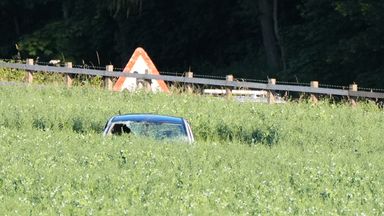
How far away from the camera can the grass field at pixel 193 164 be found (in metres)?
13.6

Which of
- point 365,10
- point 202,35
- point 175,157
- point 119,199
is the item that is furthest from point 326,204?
point 202,35

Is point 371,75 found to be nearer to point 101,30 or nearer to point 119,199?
point 101,30

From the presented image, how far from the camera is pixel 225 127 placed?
24906mm

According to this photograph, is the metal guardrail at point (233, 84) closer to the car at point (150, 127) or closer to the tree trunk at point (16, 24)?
the car at point (150, 127)

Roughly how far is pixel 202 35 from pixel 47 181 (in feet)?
160

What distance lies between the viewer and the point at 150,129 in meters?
20.8

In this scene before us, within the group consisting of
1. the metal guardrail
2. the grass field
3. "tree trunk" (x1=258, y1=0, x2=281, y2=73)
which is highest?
"tree trunk" (x1=258, y1=0, x2=281, y2=73)

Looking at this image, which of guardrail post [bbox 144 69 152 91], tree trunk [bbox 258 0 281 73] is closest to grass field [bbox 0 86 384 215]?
guardrail post [bbox 144 69 152 91]

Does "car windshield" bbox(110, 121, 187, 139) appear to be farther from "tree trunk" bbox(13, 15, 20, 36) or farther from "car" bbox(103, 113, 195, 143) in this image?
"tree trunk" bbox(13, 15, 20, 36)

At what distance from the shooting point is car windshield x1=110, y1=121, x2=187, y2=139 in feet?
67.6

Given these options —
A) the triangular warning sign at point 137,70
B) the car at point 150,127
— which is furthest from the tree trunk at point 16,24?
the car at point 150,127

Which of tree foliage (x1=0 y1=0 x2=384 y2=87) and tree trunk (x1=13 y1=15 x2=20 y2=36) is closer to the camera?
tree foliage (x1=0 y1=0 x2=384 y2=87)

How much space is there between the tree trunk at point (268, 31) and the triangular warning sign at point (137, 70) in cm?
2391

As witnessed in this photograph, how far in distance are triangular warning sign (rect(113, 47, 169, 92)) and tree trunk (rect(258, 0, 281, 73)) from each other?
2391 cm
